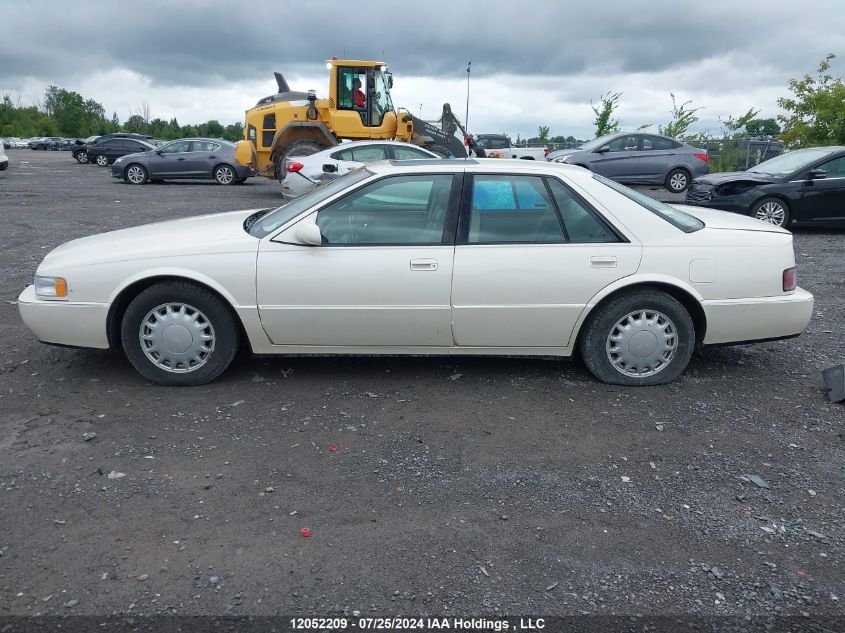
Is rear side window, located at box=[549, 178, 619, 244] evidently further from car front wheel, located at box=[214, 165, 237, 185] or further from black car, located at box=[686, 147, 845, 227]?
car front wheel, located at box=[214, 165, 237, 185]

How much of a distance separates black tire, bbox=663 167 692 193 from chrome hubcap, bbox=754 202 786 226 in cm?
773

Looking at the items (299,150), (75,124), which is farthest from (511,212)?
(75,124)

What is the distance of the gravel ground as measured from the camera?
9.20 ft

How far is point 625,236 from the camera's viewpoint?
4.76 m

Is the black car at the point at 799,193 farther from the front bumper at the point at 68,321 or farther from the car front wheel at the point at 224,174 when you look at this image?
the car front wheel at the point at 224,174

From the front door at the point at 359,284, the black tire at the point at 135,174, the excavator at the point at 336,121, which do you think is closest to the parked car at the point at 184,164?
the black tire at the point at 135,174

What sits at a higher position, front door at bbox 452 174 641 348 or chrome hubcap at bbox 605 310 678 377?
front door at bbox 452 174 641 348

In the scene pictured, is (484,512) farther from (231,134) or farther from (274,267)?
(231,134)

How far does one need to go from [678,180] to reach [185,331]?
17320 mm

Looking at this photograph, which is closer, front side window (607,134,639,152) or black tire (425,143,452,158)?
black tire (425,143,452,158)

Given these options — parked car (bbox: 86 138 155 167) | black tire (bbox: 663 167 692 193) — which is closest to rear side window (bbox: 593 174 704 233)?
black tire (bbox: 663 167 692 193)

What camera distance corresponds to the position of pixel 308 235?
179 inches

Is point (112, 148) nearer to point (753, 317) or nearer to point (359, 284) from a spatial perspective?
point (359, 284)

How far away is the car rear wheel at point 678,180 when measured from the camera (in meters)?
19.3
